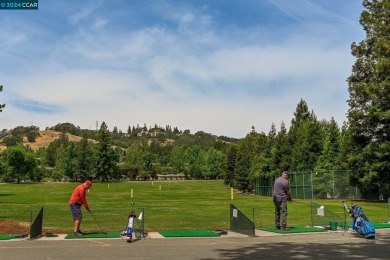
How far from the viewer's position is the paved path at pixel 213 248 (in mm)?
10914

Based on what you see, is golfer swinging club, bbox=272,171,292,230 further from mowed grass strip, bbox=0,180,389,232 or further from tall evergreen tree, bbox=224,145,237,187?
tall evergreen tree, bbox=224,145,237,187

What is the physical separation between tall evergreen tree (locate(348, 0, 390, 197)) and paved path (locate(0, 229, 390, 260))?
24651 millimetres

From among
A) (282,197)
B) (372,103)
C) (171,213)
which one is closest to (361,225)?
(282,197)

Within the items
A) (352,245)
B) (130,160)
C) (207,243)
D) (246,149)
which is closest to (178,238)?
(207,243)

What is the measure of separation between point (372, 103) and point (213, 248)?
31196 millimetres

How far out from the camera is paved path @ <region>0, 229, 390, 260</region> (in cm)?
1091

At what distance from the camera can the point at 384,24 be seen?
40.5 m

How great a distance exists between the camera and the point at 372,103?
39156mm

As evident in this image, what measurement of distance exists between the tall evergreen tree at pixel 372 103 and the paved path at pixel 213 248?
80.9 ft

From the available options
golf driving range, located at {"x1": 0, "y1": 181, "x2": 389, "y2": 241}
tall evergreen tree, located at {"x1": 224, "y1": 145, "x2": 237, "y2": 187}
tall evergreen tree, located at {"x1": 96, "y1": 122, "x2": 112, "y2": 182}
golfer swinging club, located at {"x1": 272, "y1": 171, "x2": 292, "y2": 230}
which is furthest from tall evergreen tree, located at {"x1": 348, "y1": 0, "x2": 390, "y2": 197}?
tall evergreen tree, located at {"x1": 96, "y1": 122, "x2": 112, "y2": 182}

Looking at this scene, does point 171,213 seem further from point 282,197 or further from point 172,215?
point 282,197

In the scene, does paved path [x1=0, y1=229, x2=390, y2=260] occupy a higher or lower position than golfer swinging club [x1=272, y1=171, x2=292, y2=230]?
lower

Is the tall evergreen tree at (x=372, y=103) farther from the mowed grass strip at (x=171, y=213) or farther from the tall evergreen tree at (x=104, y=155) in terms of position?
the tall evergreen tree at (x=104, y=155)

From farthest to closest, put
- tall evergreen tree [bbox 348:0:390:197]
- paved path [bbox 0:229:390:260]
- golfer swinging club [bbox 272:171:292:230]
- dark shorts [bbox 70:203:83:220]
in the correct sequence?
tall evergreen tree [bbox 348:0:390:197] → golfer swinging club [bbox 272:171:292:230] → dark shorts [bbox 70:203:83:220] → paved path [bbox 0:229:390:260]
